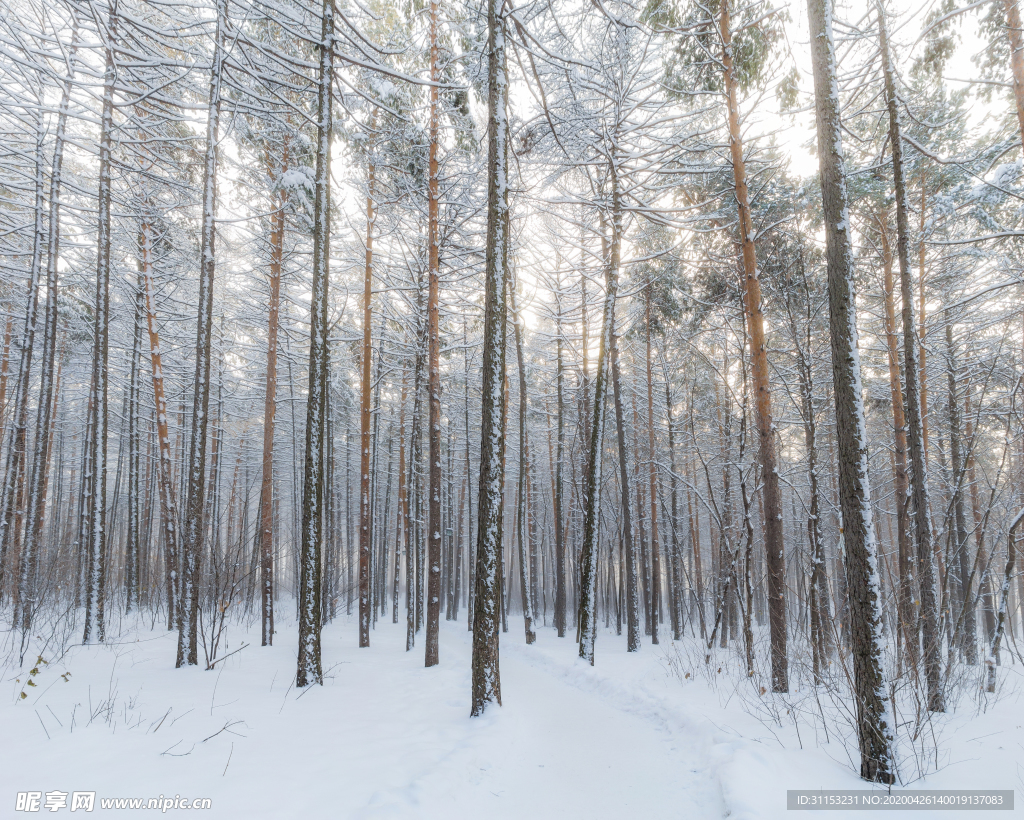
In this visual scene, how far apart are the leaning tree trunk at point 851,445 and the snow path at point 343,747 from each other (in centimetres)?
145

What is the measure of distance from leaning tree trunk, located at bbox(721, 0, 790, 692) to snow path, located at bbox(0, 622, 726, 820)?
216cm

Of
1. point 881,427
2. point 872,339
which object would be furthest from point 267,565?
point 881,427

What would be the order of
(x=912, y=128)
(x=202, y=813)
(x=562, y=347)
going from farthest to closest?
(x=562, y=347), (x=912, y=128), (x=202, y=813)

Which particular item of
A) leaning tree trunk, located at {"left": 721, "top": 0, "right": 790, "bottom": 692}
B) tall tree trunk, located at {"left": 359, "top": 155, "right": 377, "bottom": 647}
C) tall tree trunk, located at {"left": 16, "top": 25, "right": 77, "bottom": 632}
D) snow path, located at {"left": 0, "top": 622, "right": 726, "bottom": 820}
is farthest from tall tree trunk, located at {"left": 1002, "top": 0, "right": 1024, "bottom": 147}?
tall tree trunk, located at {"left": 16, "top": 25, "right": 77, "bottom": 632}

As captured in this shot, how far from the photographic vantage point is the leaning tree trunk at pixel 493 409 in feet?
19.5

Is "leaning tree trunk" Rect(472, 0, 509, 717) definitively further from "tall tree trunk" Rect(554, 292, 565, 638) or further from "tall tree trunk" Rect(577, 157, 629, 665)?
"tall tree trunk" Rect(554, 292, 565, 638)

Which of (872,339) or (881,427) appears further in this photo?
(881,427)

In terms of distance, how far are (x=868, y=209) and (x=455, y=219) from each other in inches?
373

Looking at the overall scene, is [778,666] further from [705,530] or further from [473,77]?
[705,530]

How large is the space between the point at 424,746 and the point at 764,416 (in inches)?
253

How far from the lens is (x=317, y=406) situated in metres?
6.96

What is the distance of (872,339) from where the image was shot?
1500cm

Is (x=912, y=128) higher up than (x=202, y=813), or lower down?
higher up

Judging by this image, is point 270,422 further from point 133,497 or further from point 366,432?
point 133,497
